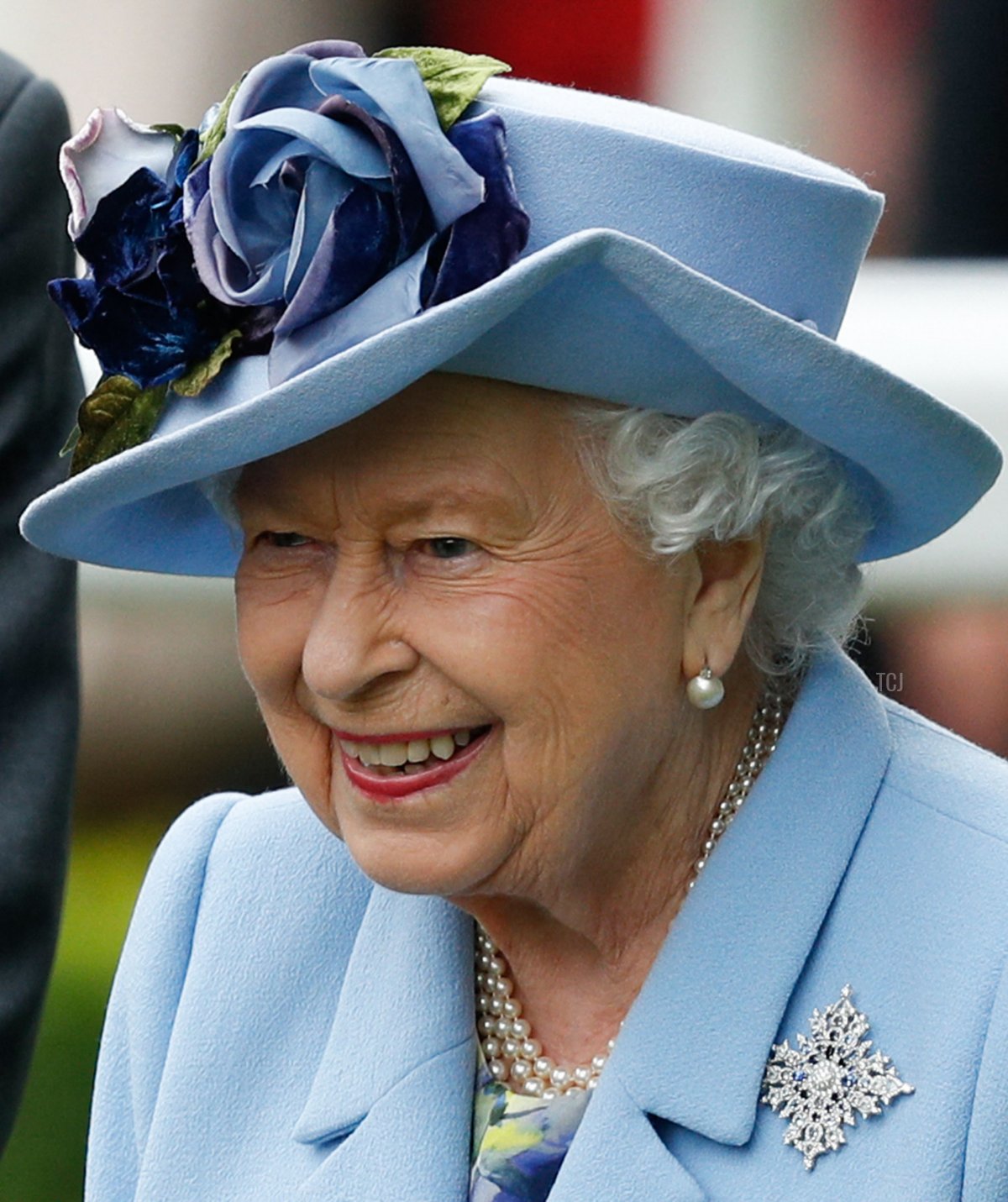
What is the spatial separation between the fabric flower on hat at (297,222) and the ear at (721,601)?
0.41m

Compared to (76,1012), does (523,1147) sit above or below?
above

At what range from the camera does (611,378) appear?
199 centimetres

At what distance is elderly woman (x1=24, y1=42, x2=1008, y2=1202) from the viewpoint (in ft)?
6.30

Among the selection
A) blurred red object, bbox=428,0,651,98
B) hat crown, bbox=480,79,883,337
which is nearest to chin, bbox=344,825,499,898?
hat crown, bbox=480,79,883,337

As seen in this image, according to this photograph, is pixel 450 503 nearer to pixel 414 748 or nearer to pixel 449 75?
pixel 414 748

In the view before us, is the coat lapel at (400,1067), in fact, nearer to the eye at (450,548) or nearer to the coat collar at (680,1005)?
the coat collar at (680,1005)

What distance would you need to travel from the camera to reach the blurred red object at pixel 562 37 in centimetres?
446

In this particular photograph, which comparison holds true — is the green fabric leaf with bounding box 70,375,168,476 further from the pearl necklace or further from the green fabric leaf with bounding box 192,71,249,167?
the pearl necklace

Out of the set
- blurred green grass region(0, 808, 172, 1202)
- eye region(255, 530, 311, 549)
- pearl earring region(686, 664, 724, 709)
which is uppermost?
eye region(255, 530, 311, 549)

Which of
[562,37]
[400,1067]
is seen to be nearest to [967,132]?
[562,37]

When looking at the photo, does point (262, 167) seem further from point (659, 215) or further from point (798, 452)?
point (798, 452)

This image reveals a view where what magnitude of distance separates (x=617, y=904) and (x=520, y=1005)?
19cm

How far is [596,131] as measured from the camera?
1967 millimetres

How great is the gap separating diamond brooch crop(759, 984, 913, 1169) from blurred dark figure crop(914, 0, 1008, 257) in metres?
2.73
